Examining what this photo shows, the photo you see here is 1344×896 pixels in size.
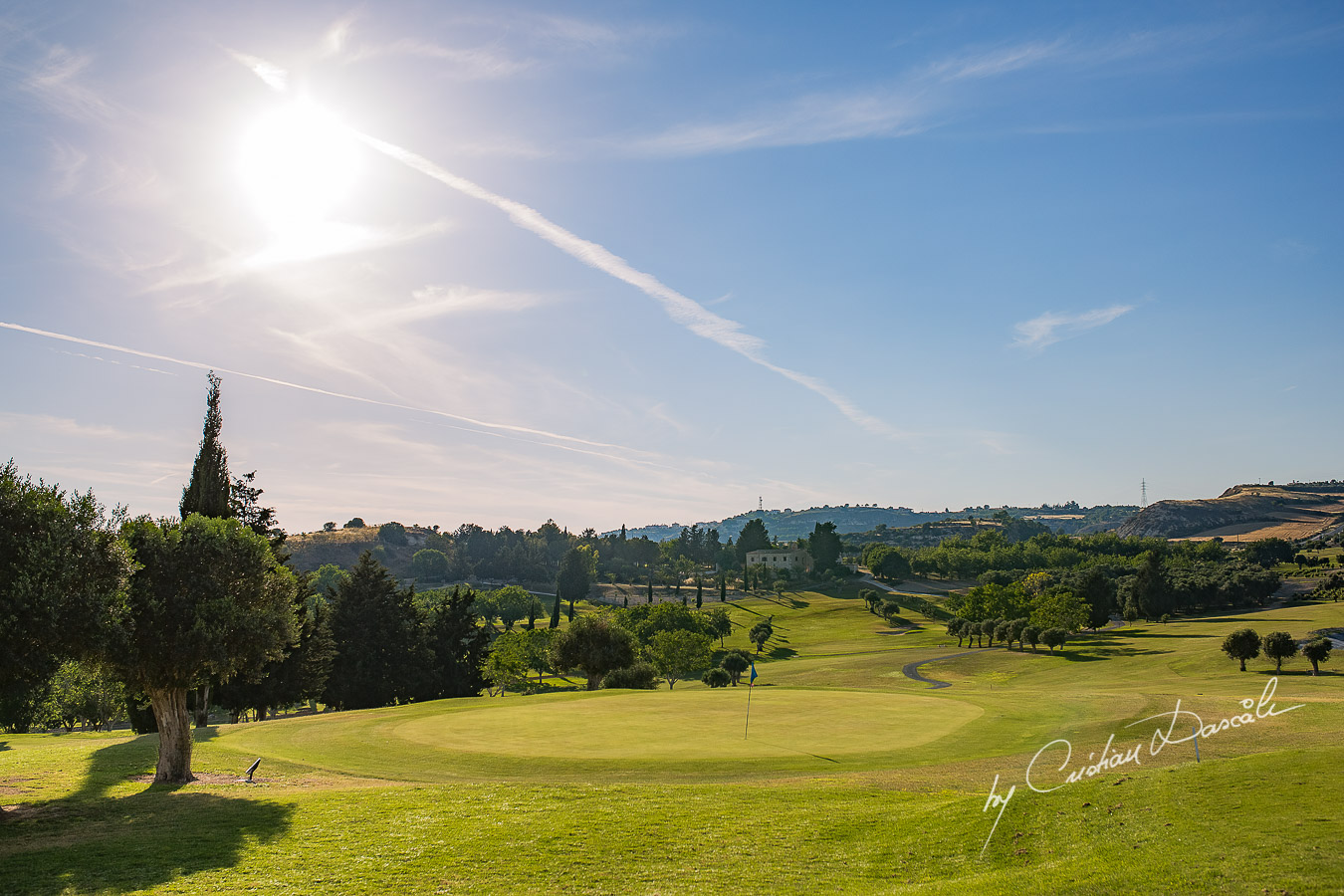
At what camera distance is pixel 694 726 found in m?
38.6

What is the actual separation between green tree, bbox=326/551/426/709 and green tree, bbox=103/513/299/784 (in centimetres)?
4630

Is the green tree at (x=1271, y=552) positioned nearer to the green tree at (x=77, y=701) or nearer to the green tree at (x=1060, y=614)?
the green tree at (x=1060, y=614)

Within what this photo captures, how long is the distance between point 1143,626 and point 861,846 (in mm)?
121736

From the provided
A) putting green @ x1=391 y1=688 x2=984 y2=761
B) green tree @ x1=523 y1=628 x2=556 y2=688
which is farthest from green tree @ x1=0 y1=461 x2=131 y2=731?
green tree @ x1=523 y1=628 x2=556 y2=688

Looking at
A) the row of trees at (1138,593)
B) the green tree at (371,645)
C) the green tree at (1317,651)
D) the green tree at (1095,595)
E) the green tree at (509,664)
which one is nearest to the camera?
the green tree at (1317,651)

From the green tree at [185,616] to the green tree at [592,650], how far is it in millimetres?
50955

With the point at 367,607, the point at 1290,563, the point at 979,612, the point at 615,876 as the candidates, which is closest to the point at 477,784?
the point at 615,876

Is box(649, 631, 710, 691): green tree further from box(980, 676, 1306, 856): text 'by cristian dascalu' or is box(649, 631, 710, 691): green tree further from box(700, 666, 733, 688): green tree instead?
box(980, 676, 1306, 856): text 'by cristian dascalu'

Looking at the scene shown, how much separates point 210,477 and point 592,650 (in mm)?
40755

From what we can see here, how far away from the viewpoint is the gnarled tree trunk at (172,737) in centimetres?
2725

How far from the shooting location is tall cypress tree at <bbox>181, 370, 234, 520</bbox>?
48.1 meters

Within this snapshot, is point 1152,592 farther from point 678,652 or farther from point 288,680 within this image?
point 288,680

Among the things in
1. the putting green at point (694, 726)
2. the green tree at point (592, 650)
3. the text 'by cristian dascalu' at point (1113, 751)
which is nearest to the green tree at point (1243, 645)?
the text 'by cristian dascalu' at point (1113, 751)

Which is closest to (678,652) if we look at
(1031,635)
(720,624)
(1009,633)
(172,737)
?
(1009,633)
